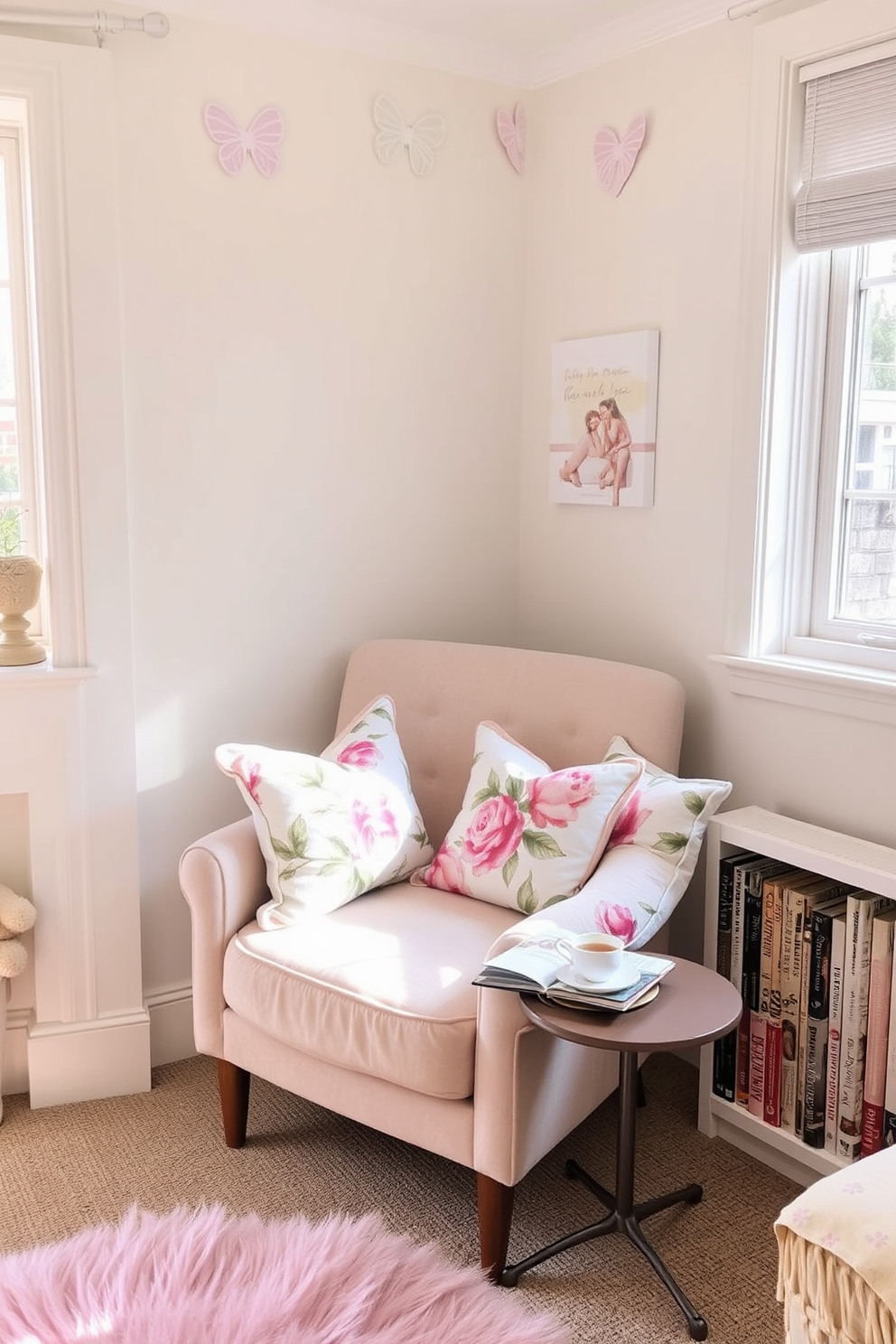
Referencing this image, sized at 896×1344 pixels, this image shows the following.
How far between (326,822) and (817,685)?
1.01m

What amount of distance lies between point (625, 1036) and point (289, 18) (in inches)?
86.7

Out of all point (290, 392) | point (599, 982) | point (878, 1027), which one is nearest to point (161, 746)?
point (290, 392)

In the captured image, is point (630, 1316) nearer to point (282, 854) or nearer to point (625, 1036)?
point (625, 1036)

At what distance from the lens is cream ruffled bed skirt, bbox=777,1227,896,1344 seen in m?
1.34

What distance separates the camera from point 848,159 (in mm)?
2219

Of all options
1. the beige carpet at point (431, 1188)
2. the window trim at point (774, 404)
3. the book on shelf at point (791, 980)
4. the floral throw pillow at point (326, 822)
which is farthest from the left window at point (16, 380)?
the book on shelf at point (791, 980)

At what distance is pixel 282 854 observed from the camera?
228 centimetres

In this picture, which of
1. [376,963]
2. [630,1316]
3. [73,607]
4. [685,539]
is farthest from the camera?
[685,539]

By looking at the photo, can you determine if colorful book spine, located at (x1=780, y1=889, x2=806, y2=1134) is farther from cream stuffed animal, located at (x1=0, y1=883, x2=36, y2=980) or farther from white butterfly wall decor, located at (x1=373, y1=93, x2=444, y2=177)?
white butterfly wall decor, located at (x1=373, y1=93, x2=444, y2=177)

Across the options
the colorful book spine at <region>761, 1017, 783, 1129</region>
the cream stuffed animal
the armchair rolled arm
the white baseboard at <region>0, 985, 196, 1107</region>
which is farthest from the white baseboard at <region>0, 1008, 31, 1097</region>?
the colorful book spine at <region>761, 1017, 783, 1129</region>

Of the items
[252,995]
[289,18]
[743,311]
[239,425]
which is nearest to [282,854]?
[252,995]

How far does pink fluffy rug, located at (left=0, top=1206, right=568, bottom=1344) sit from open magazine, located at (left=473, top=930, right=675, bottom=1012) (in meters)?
0.52

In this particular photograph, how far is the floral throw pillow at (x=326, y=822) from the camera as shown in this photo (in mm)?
Result: 2283

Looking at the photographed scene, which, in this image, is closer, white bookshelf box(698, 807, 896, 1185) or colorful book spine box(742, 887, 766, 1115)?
white bookshelf box(698, 807, 896, 1185)
